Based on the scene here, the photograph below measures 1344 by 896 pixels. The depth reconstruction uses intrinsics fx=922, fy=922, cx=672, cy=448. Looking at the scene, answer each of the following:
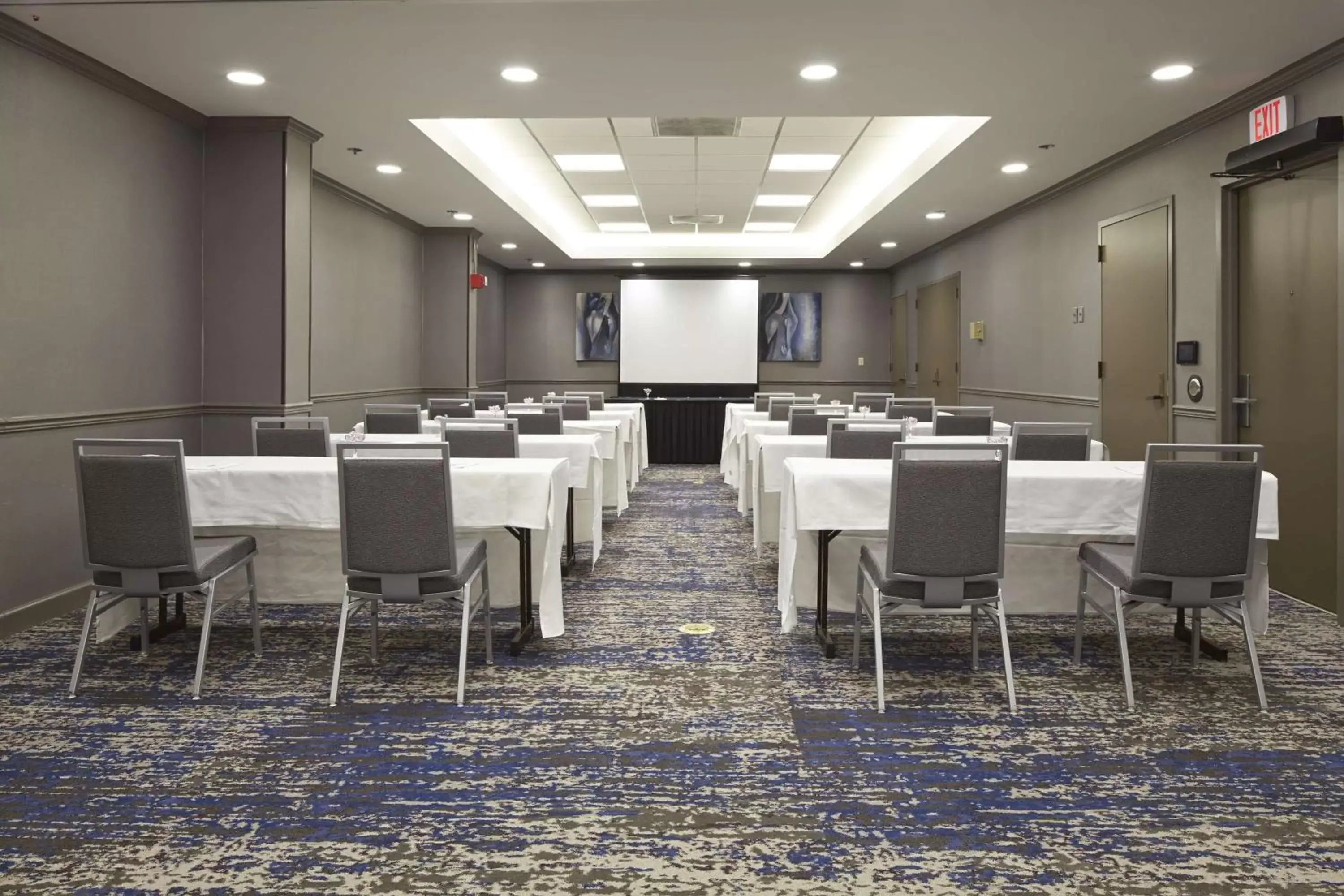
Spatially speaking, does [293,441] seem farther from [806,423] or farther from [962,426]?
[962,426]

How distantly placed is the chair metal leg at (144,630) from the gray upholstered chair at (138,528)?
1.32 ft

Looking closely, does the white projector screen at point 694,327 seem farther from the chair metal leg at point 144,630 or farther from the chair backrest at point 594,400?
the chair metal leg at point 144,630

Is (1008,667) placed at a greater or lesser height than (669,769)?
greater

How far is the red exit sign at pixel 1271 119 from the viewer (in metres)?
4.84

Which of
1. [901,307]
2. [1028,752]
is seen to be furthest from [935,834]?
[901,307]

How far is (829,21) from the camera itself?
4.29 meters

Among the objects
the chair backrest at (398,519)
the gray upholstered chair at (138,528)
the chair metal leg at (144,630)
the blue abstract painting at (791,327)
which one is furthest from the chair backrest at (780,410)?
the blue abstract painting at (791,327)

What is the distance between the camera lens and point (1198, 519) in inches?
120

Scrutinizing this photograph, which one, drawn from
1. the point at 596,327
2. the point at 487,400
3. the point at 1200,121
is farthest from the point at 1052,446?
the point at 596,327

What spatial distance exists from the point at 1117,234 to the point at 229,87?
20.1 feet

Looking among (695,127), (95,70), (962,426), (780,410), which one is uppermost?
(695,127)

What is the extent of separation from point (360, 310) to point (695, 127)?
3.71 metres

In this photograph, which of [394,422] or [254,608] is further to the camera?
[394,422]

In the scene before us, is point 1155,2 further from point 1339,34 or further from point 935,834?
point 935,834
